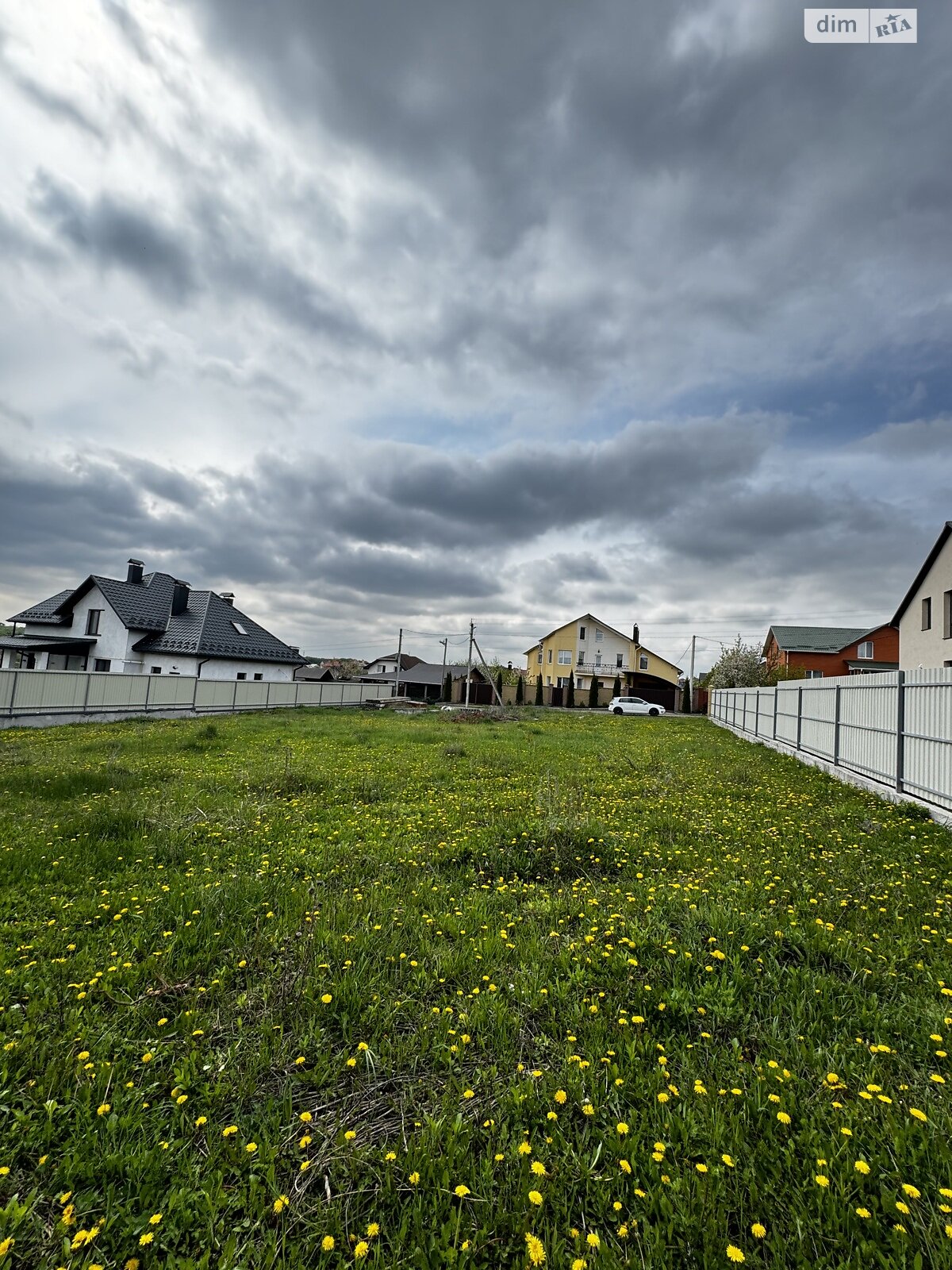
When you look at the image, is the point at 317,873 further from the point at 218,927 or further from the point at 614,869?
the point at 614,869

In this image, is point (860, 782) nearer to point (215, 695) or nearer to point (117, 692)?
point (117, 692)

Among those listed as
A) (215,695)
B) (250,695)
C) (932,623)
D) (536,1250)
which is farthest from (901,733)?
(250,695)

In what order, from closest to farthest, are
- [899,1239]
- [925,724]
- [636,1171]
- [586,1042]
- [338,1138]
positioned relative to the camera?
[899,1239], [636,1171], [338,1138], [586,1042], [925,724]

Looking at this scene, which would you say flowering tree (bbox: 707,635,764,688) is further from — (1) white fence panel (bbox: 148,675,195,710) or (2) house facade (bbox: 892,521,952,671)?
(1) white fence panel (bbox: 148,675,195,710)

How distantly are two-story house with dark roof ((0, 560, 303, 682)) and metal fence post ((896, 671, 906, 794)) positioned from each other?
111ft

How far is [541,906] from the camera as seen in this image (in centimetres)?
459

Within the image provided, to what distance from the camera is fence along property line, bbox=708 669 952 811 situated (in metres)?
7.79

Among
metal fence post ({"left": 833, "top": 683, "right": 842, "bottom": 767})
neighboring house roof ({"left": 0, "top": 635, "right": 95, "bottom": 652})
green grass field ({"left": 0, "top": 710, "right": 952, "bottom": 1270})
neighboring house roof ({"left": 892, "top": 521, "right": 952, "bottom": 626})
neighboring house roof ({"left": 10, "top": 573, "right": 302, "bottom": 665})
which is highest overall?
neighboring house roof ({"left": 892, "top": 521, "right": 952, "bottom": 626})

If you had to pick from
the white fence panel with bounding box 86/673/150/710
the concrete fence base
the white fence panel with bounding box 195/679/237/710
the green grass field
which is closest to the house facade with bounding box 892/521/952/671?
the concrete fence base

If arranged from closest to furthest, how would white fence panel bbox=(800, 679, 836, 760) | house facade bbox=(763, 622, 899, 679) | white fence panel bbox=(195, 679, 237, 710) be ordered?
white fence panel bbox=(800, 679, 836, 760) → white fence panel bbox=(195, 679, 237, 710) → house facade bbox=(763, 622, 899, 679)

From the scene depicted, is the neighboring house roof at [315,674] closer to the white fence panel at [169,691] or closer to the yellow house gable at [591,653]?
the yellow house gable at [591,653]

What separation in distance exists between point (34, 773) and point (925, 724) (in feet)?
44.8

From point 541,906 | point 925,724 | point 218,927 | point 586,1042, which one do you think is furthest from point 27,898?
point 925,724

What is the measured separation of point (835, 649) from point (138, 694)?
155ft
